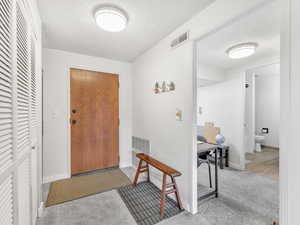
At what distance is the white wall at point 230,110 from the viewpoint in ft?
10.5

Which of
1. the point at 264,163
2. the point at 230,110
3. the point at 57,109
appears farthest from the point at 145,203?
the point at 264,163

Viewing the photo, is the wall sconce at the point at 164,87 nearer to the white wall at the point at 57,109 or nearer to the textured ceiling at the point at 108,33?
the textured ceiling at the point at 108,33

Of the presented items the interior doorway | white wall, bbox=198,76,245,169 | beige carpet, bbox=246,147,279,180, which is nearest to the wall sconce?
white wall, bbox=198,76,245,169

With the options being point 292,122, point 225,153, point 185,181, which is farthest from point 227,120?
point 292,122

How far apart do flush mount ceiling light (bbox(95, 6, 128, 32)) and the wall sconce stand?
39.4 inches

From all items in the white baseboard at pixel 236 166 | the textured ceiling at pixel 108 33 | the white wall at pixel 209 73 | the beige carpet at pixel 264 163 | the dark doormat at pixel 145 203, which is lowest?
the dark doormat at pixel 145 203

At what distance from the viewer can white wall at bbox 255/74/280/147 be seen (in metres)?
4.75

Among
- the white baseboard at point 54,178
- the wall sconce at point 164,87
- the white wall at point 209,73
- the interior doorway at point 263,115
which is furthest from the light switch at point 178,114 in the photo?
the interior doorway at point 263,115

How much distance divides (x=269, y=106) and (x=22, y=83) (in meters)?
6.46

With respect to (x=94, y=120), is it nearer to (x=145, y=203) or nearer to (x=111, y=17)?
(x=145, y=203)

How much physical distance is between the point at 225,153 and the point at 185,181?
1.94m

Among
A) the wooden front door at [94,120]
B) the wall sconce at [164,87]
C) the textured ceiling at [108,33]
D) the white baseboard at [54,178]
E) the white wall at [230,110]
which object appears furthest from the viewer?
the white wall at [230,110]

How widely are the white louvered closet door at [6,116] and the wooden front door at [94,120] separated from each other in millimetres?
2064

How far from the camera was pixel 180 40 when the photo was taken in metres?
1.91
